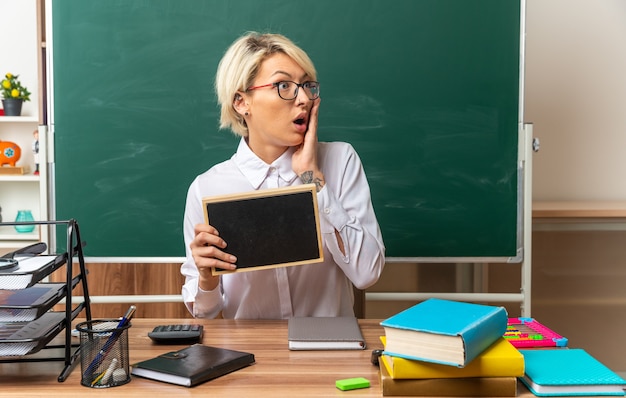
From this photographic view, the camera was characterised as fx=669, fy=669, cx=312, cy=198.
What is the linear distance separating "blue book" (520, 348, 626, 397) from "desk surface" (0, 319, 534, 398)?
0.03m

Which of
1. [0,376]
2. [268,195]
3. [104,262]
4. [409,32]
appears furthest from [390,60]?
[0,376]

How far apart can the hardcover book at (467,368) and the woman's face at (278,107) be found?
0.95 metres

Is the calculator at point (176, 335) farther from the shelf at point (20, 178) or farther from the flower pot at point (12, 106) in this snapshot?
the flower pot at point (12, 106)

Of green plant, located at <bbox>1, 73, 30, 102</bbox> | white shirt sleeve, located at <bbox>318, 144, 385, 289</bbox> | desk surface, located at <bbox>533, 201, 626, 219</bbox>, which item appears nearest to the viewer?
white shirt sleeve, located at <bbox>318, 144, 385, 289</bbox>

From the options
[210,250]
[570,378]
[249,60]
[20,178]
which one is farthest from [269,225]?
[20,178]

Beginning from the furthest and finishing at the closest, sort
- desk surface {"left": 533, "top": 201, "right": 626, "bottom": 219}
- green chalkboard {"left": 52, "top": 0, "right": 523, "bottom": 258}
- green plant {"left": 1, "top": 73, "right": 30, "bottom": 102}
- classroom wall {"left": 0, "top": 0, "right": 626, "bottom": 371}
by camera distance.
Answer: green plant {"left": 1, "top": 73, "right": 30, "bottom": 102} → classroom wall {"left": 0, "top": 0, "right": 626, "bottom": 371} → desk surface {"left": 533, "top": 201, "right": 626, "bottom": 219} → green chalkboard {"left": 52, "top": 0, "right": 523, "bottom": 258}

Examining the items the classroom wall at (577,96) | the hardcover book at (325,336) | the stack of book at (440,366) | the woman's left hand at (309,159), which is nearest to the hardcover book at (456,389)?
the stack of book at (440,366)

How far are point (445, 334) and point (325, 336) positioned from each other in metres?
0.43

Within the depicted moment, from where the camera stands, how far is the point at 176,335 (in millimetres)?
1459

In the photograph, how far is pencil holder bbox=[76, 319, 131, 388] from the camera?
119cm

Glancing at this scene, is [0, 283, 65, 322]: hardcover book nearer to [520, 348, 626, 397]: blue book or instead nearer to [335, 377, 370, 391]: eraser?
[335, 377, 370, 391]: eraser

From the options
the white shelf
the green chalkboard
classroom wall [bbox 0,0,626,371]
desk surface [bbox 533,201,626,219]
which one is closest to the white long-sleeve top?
the green chalkboard

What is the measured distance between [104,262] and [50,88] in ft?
2.20

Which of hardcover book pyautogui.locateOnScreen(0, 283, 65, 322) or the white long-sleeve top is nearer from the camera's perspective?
hardcover book pyautogui.locateOnScreen(0, 283, 65, 322)
